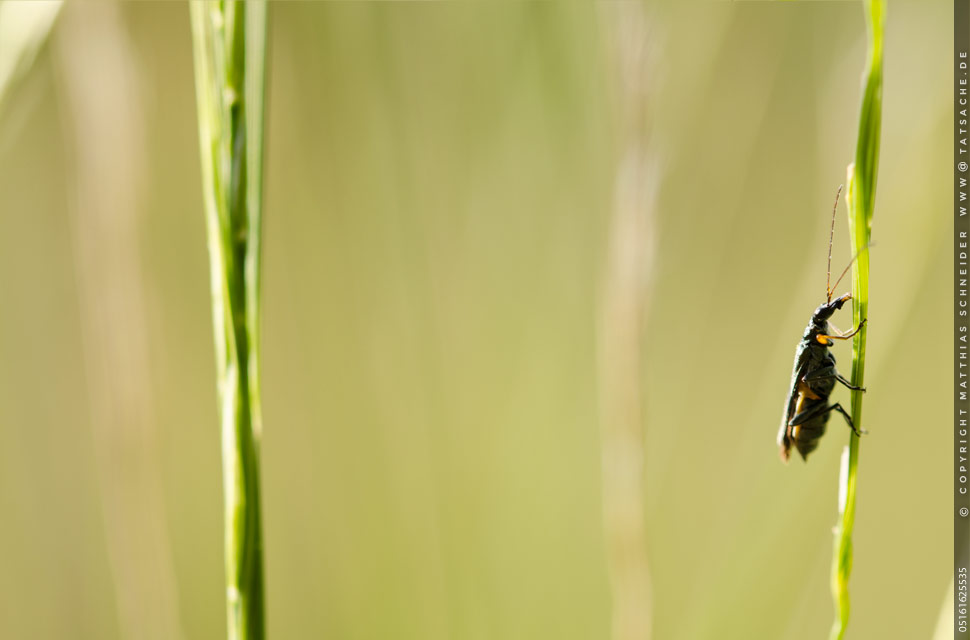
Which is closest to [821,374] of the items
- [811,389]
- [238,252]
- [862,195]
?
[811,389]

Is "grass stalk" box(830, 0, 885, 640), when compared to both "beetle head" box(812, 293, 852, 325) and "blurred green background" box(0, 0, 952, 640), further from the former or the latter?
"blurred green background" box(0, 0, 952, 640)

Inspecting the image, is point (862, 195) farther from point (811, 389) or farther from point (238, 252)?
point (811, 389)

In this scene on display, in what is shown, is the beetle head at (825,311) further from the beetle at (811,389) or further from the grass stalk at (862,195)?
the grass stalk at (862,195)

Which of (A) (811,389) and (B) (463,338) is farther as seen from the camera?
(B) (463,338)

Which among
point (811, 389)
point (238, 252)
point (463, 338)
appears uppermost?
point (238, 252)

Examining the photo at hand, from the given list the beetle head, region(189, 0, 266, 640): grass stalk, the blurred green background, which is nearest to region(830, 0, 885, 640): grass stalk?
region(189, 0, 266, 640): grass stalk

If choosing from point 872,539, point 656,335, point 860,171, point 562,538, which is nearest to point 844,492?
point 860,171

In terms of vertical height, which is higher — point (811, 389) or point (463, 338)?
point (463, 338)
